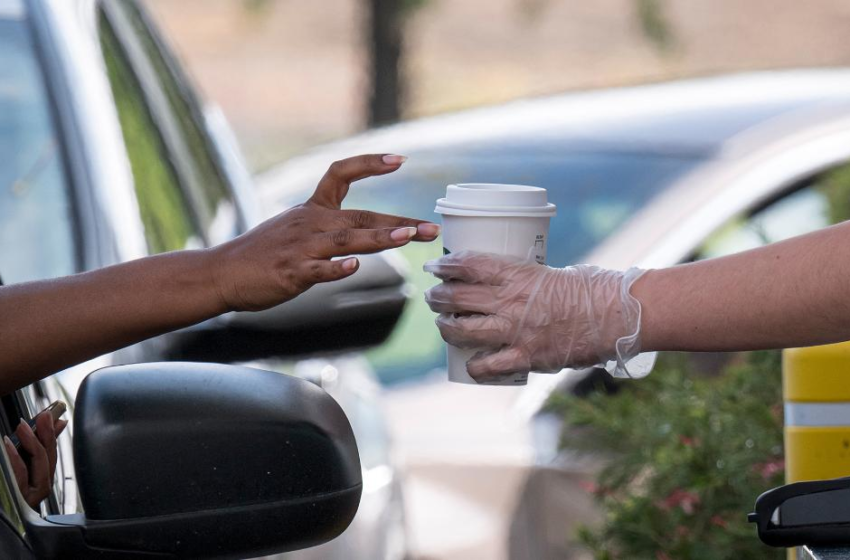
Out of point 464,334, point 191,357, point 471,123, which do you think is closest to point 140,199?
point 191,357

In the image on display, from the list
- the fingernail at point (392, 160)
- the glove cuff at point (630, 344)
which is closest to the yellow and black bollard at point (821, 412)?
the glove cuff at point (630, 344)

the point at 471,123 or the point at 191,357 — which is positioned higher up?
the point at 191,357

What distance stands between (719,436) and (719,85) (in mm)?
3899

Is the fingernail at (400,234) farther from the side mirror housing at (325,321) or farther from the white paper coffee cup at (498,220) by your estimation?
the side mirror housing at (325,321)

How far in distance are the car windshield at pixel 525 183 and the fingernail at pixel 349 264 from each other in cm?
Answer: 433

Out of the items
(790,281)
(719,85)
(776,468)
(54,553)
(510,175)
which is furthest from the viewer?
(719,85)

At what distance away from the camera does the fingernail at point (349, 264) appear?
5.96 ft

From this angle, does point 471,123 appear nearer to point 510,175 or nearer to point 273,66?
point 510,175

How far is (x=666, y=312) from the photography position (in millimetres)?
2047

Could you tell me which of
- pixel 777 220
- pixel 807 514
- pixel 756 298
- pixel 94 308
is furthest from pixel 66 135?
pixel 777 220

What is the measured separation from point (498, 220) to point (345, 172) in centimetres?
25

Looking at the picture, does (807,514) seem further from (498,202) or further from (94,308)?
(94,308)

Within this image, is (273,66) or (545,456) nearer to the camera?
(545,456)

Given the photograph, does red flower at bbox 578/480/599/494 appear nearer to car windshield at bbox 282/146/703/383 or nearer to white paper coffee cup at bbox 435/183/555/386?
car windshield at bbox 282/146/703/383
